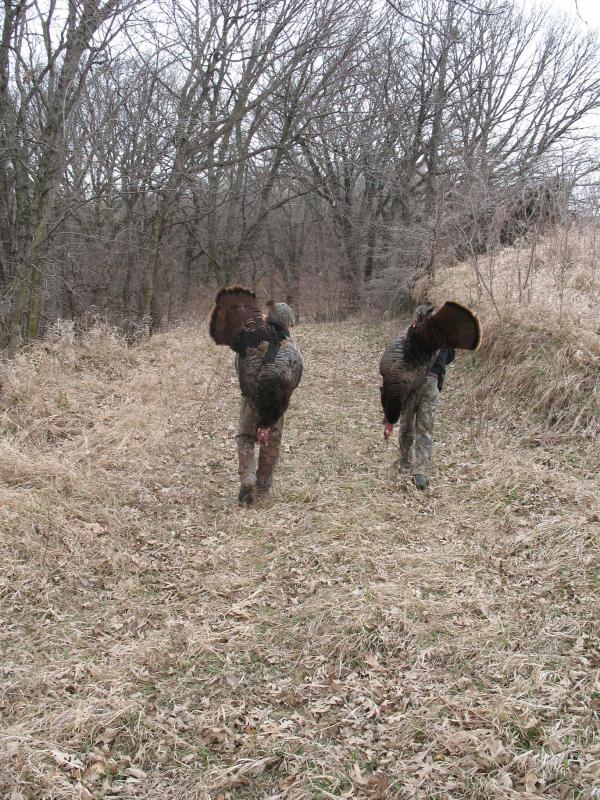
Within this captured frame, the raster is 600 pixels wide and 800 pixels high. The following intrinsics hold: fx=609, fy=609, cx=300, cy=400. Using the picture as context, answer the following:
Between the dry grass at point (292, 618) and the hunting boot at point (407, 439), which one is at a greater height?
the hunting boot at point (407, 439)

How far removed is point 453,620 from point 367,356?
990 cm

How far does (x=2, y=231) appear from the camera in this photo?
12.0 meters

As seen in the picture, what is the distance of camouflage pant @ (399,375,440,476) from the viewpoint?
21.0 ft

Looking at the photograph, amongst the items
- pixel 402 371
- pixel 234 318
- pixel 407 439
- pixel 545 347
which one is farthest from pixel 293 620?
pixel 545 347

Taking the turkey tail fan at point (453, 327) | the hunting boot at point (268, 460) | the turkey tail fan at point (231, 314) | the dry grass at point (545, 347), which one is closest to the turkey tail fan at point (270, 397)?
the hunting boot at point (268, 460)

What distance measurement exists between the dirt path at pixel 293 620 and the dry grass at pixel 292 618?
0.01 m

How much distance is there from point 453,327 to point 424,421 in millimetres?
1189

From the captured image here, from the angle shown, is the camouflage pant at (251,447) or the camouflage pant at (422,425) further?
the camouflage pant at (422,425)

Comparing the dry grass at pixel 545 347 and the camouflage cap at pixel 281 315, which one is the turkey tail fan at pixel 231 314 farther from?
the dry grass at pixel 545 347

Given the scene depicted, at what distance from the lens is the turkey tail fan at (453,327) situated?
5.62 meters

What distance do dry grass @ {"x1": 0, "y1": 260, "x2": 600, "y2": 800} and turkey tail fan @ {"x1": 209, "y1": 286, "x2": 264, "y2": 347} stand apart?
177 centimetres

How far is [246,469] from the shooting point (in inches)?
241

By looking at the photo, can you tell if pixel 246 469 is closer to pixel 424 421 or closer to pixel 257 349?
pixel 257 349

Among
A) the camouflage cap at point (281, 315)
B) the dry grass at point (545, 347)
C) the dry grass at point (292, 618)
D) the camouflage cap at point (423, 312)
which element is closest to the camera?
the dry grass at point (292, 618)
